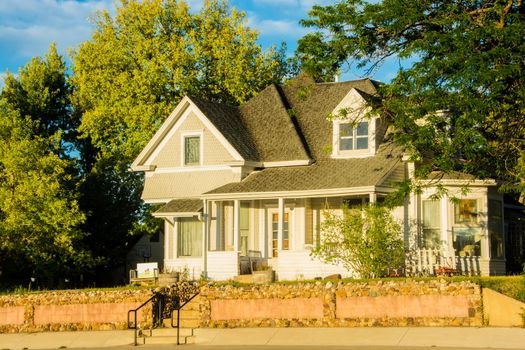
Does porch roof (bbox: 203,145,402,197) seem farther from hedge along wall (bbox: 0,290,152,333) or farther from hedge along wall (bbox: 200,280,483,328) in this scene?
hedge along wall (bbox: 0,290,152,333)

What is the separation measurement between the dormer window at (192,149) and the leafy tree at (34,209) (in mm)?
5617

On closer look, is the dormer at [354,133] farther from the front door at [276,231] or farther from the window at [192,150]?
the window at [192,150]

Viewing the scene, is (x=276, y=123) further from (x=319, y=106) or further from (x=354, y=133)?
(x=354, y=133)

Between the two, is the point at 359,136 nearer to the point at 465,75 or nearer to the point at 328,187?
the point at 328,187

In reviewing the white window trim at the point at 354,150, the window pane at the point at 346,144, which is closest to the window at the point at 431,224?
the white window trim at the point at 354,150

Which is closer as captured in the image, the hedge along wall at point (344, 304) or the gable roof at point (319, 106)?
the hedge along wall at point (344, 304)

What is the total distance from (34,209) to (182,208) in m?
7.26

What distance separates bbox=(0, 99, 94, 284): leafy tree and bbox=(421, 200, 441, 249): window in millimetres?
15436

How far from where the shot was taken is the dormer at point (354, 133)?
35.2 metres

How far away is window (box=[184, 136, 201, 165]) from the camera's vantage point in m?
39.6

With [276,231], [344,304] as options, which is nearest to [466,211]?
[276,231]

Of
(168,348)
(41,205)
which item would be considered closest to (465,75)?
(168,348)

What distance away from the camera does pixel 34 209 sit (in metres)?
41.1

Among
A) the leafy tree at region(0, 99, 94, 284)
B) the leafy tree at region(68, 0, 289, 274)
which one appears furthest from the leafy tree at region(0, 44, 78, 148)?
the leafy tree at region(0, 99, 94, 284)
